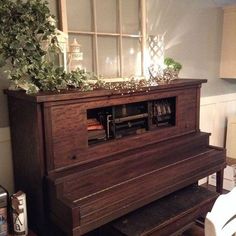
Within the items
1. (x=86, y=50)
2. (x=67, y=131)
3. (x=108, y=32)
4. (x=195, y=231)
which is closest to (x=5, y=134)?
(x=67, y=131)

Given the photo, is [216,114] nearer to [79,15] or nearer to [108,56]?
[108,56]

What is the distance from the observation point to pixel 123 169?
73.7 inches

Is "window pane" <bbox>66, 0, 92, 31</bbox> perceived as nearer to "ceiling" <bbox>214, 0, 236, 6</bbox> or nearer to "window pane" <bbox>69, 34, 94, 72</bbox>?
"window pane" <bbox>69, 34, 94, 72</bbox>

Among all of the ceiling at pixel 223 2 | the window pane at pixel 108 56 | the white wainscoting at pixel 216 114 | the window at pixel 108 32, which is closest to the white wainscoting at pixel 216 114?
the white wainscoting at pixel 216 114

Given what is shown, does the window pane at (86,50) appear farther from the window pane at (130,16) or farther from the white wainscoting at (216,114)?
the white wainscoting at (216,114)

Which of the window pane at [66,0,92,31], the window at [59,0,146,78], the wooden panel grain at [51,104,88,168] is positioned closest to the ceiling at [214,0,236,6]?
the window at [59,0,146,78]

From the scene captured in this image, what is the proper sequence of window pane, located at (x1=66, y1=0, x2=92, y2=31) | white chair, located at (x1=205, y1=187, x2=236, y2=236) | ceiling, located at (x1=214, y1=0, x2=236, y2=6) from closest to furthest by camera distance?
white chair, located at (x1=205, y1=187, x2=236, y2=236)
window pane, located at (x1=66, y1=0, x2=92, y2=31)
ceiling, located at (x1=214, y1=0, x2=236, y2=6)

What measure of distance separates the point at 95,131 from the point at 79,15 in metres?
0.86

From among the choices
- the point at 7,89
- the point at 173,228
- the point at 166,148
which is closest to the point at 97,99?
the point at 7,89

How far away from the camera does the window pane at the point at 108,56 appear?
2.26 m

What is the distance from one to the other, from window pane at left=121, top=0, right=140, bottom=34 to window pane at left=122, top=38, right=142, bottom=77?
0.26ft

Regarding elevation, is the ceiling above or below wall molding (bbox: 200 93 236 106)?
above

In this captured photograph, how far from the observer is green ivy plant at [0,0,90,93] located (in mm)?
1585

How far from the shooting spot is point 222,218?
47.7 inches
